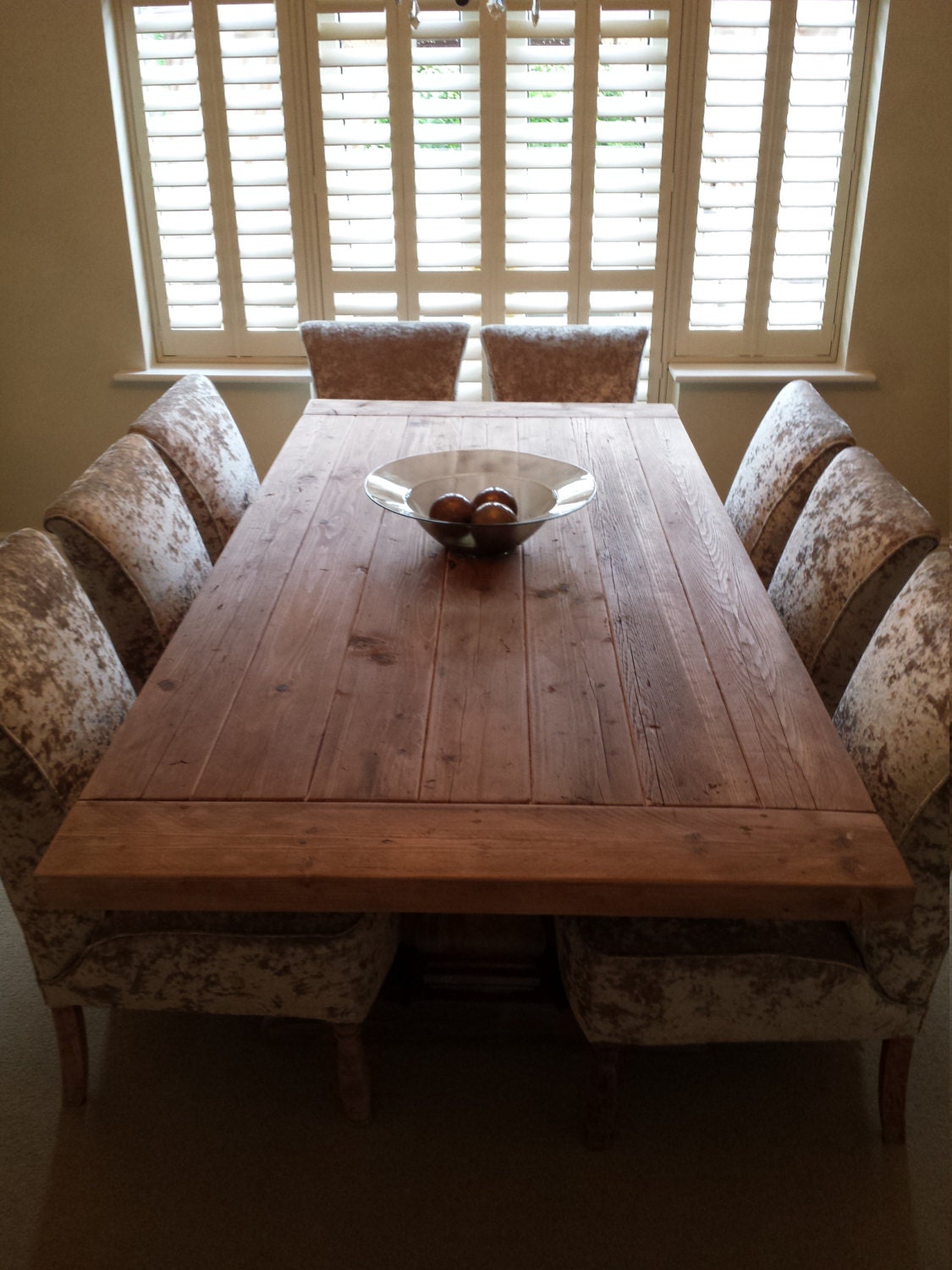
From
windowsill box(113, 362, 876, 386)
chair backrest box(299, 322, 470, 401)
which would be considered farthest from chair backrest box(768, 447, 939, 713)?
windowsill box(113, 362, 876, 386)

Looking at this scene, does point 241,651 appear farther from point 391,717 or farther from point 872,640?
point 872,640

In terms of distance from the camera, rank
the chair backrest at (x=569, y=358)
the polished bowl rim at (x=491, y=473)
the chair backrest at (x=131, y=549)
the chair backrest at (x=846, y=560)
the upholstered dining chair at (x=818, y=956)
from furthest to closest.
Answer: the chair backrest at (x=569, y=358)
the polished bowl rim at (x=491, y=473)
the chair backrest at (x=131, y=549)
the chair backrest at (x=846, y=560)
the upholstered dining chair at (x=818, y=956)

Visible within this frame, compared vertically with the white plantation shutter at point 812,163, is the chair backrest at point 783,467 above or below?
below

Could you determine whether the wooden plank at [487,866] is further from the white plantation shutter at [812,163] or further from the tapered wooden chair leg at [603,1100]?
the white plantation shutter at [812,163]

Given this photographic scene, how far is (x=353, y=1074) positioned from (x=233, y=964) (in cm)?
30

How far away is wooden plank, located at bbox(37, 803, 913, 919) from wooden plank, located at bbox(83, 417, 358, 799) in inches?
4.7

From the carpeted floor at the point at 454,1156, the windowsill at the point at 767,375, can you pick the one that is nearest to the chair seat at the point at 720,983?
the carpeted floor at the point at 454,1156

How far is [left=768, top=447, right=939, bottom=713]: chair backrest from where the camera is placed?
190 cm

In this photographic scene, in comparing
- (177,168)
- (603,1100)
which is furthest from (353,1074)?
(177,168)

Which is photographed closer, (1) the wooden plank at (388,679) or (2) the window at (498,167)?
(1) the wooden plank at (388,679)

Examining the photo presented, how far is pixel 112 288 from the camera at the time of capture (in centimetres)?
362

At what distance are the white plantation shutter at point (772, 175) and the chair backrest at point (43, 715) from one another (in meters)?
2.58

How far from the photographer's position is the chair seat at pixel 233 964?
1.62 metres

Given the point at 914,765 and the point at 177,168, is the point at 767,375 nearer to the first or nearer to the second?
the point at 177,168
